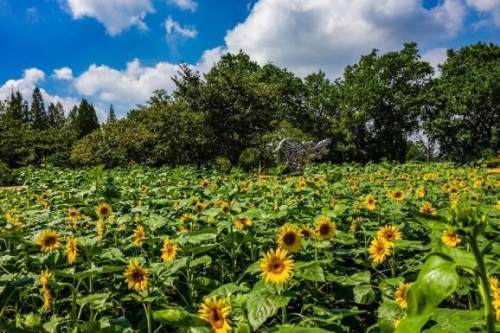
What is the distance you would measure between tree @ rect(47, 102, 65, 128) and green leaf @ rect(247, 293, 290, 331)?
69.2m

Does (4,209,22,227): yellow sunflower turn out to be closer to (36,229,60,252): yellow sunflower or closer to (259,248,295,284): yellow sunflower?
(36,229,60,252): yellow sunflower

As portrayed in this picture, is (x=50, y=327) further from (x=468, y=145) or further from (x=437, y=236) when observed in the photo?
(x=468, y=145)

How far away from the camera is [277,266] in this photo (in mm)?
1843

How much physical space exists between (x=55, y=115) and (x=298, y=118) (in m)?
49.7

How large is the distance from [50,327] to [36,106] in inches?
3240

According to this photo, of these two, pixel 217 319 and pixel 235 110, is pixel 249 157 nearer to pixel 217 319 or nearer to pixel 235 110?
pixel 235 110

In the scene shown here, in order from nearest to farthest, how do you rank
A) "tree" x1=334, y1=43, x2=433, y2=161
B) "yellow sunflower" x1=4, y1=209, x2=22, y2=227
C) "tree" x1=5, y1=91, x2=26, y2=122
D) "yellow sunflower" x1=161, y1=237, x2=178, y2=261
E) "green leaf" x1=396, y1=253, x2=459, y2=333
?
"green leaf" x1=396, y1=253, x2=459, y2=333, "yellow sunflower" x1=161, y1=237, x2=178, y2=261, "yellow sunflower" x1=4, y1=209, x2=22, y2=227, "tree" x1=334, y1=43, x2=433, y2=161, "tree" x1=5, y1=91, x2=26, y2=122

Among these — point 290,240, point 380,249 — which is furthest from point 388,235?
point 290,240

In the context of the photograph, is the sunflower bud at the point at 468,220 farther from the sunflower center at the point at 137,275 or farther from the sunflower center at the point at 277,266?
the sunflower center at the point at 137,275

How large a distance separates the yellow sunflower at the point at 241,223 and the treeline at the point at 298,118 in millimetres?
18422

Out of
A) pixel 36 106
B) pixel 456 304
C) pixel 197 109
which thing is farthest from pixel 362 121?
pixel 36 106

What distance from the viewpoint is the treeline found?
22.0m

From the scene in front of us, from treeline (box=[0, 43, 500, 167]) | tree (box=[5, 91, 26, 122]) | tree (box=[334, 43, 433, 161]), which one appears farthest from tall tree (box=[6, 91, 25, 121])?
tree (box=[334, 43, 433, 161])

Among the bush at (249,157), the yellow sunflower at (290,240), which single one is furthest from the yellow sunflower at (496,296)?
the bush at (249,157)
